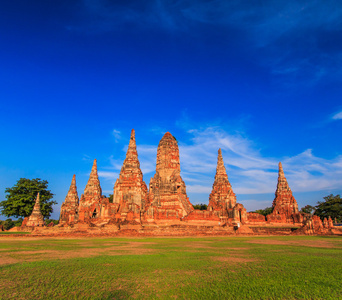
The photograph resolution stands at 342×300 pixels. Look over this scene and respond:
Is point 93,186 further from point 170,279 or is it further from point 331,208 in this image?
point 331,208

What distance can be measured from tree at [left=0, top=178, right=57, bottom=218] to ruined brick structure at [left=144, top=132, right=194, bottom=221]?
2171cm

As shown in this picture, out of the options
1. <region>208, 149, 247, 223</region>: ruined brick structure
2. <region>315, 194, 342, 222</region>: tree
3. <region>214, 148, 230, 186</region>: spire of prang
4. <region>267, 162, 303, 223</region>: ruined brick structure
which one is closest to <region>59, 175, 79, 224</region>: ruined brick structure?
<region>208, 149, 247, 223</region>: ruined brick structure

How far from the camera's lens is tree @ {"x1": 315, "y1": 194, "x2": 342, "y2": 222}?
5172cm

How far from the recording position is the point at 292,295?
4586 mm

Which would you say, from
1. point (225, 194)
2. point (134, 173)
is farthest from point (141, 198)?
point (225, 194)

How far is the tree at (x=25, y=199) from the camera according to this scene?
1620 inches

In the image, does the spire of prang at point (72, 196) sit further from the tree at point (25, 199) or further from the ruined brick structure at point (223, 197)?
the ruined brick structure at point (223, 197)

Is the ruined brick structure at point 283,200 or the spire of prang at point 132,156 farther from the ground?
the spire of prang at point 132,156

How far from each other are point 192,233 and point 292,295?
751 inches

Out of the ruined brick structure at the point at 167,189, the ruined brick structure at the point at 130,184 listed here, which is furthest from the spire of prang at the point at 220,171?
the ruined brick structure at the point at 130,184

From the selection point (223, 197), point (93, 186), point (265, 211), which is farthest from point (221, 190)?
point (265, 211)

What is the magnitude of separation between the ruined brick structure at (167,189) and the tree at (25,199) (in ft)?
71.2

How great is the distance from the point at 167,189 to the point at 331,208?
38.5 metres

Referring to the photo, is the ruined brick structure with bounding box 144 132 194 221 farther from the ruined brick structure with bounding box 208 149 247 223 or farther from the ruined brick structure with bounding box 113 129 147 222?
the ruined brick structure with bounding box 208 149 247 223
